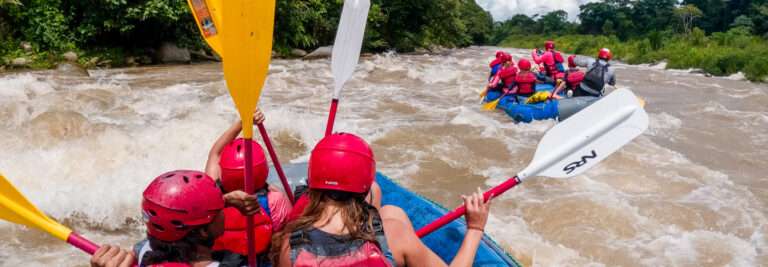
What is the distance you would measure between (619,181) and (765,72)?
36.3 ft

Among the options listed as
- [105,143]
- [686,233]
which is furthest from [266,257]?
[105,143]

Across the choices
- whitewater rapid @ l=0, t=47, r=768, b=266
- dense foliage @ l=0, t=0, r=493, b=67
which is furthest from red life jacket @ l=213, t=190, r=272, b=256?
dense foliage @ l=0, t=0, r=493, b=67

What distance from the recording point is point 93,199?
12.6 feet

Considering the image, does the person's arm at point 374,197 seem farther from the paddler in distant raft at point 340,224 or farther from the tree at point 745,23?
the tree at point 745,23

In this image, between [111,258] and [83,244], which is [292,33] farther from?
[111,258]

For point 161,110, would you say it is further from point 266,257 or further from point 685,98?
point 685,98

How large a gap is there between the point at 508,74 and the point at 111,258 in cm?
716

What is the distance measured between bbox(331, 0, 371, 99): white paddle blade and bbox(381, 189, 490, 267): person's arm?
129cm

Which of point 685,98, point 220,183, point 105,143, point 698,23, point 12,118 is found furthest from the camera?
point 698,23

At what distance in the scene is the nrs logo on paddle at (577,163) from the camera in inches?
83.3

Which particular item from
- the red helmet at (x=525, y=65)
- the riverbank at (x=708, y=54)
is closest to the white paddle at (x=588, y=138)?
the red helmet at (x=525, y=65)

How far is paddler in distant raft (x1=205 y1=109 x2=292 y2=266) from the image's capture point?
165 centimetres

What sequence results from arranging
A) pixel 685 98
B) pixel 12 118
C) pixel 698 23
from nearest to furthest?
pixel 12 118, pixel 685 98, pixel 698 23

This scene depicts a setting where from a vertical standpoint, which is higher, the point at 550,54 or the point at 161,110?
the point at 550,54
